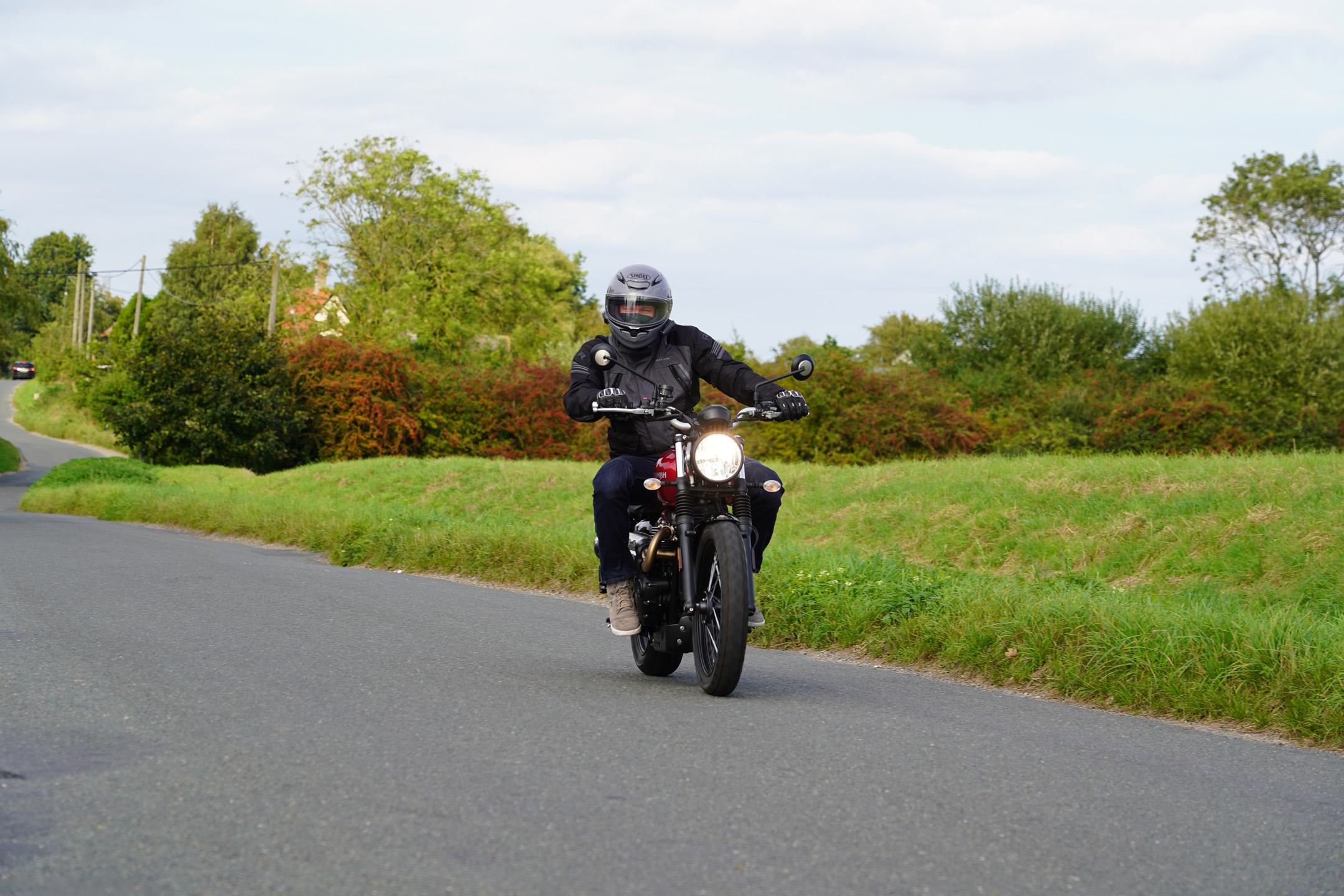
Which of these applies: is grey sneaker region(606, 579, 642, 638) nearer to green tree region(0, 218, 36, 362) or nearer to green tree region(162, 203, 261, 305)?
green tree region(0, 218, 36, 362)

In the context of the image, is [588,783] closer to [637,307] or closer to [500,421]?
[637,307]

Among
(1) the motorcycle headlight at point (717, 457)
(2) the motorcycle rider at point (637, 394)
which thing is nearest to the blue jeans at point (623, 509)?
(2) the motorcycle rider at point (637, 394)

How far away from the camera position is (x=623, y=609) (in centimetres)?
637

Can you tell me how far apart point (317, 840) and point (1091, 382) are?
110ft

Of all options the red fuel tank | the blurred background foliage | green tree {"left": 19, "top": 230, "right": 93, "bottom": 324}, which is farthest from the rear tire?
green tree {"left": 19, "top": 230, "right": 93, "bottom": 324}

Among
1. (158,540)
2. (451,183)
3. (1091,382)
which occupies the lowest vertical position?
(158,540)

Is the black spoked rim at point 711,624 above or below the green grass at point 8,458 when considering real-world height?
above

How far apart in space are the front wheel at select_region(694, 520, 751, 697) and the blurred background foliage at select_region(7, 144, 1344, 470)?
22829mm

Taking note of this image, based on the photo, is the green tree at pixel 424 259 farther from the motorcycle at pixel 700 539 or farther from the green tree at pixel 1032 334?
the motorcycle at pixel 700 539

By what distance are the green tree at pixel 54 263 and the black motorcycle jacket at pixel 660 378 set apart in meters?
131

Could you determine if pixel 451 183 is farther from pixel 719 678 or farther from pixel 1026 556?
pixel 719 678

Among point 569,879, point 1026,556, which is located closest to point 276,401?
point 1026,556

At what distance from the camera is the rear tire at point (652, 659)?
6.60 m

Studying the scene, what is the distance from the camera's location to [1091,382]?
113 feet
